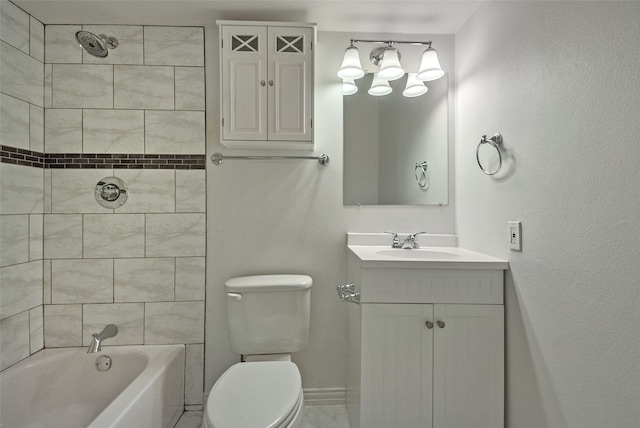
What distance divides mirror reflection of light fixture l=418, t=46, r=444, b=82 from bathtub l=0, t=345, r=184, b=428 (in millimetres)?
2045

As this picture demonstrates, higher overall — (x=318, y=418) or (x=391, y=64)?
(x=391, y=64)

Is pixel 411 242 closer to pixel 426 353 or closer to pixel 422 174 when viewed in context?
pixel 422 174

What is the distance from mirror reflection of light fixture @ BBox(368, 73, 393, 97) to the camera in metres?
1.75

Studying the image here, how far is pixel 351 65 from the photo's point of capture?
164 centimetres

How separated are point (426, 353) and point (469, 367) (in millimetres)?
A: 192

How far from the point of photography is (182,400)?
1.69 m

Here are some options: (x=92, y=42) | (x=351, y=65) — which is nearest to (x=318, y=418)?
(x=351, y=65)

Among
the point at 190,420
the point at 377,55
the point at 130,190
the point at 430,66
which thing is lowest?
the point at 190,420

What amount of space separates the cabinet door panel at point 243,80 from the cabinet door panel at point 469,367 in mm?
1265

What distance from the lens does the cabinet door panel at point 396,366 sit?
1238mm

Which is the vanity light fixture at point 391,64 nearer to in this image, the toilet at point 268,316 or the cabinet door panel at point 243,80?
the cabinet door panel at point 243,80

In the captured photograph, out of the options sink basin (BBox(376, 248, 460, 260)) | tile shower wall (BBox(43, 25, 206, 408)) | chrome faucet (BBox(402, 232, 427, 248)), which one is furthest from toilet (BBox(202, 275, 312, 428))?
chrome faucet (BBox(402, 232, 427, 248))

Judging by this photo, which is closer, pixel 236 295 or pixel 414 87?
pixel 236 295

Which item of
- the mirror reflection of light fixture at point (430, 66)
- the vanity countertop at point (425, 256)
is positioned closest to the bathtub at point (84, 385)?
the vanity countertop at point (425, 256)
